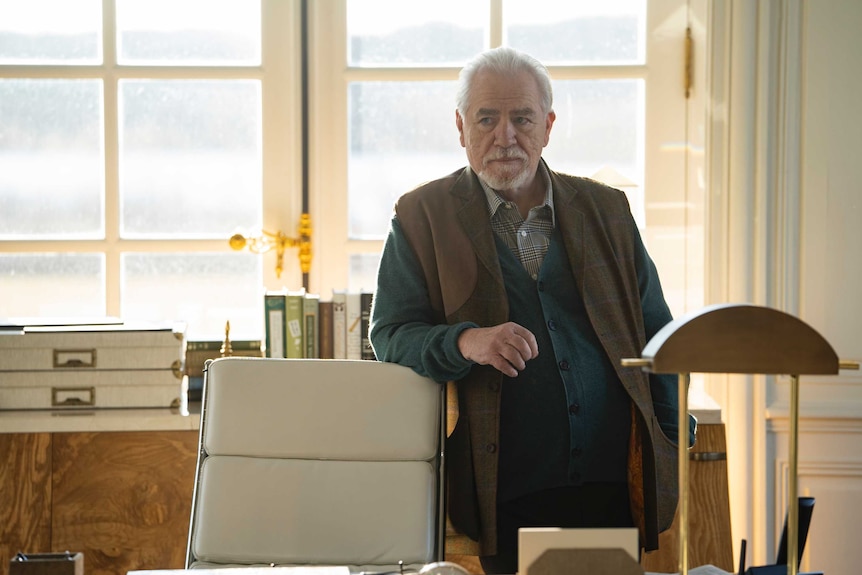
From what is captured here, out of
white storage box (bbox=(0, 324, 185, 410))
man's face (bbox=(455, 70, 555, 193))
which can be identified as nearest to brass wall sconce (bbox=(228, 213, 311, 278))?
white storage box (bbox=(0, 324, 185, 410))

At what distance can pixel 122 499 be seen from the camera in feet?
8.04

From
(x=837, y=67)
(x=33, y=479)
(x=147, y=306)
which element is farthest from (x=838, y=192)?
(x=33, y=479)

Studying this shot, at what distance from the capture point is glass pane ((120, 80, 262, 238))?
2.94 metres

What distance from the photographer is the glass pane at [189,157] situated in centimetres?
294

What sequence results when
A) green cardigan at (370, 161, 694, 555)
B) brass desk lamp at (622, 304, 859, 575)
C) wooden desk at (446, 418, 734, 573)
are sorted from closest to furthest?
brass desk lamp at (622, 304, 859, 575) → green cardigan at (370, 161, 694, 555) → wooden desk at (446, 418, 734, 573)

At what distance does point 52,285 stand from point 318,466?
148cm

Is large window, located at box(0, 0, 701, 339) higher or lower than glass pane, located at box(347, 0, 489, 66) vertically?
lower

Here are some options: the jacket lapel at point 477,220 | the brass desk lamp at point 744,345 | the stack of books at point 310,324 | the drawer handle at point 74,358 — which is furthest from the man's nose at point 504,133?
the drawer handle at point 74,358

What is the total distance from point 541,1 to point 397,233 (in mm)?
1307

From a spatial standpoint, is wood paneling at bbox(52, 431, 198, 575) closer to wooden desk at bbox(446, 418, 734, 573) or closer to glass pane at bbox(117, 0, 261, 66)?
wooden desk at bbox(446, 418, 734, 573)

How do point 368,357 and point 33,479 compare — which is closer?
point 33,479

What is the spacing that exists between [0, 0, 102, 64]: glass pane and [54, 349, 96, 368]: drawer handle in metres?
0.89

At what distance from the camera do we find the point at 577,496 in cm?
184

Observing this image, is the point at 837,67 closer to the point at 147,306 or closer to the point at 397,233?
the point at 397,233
